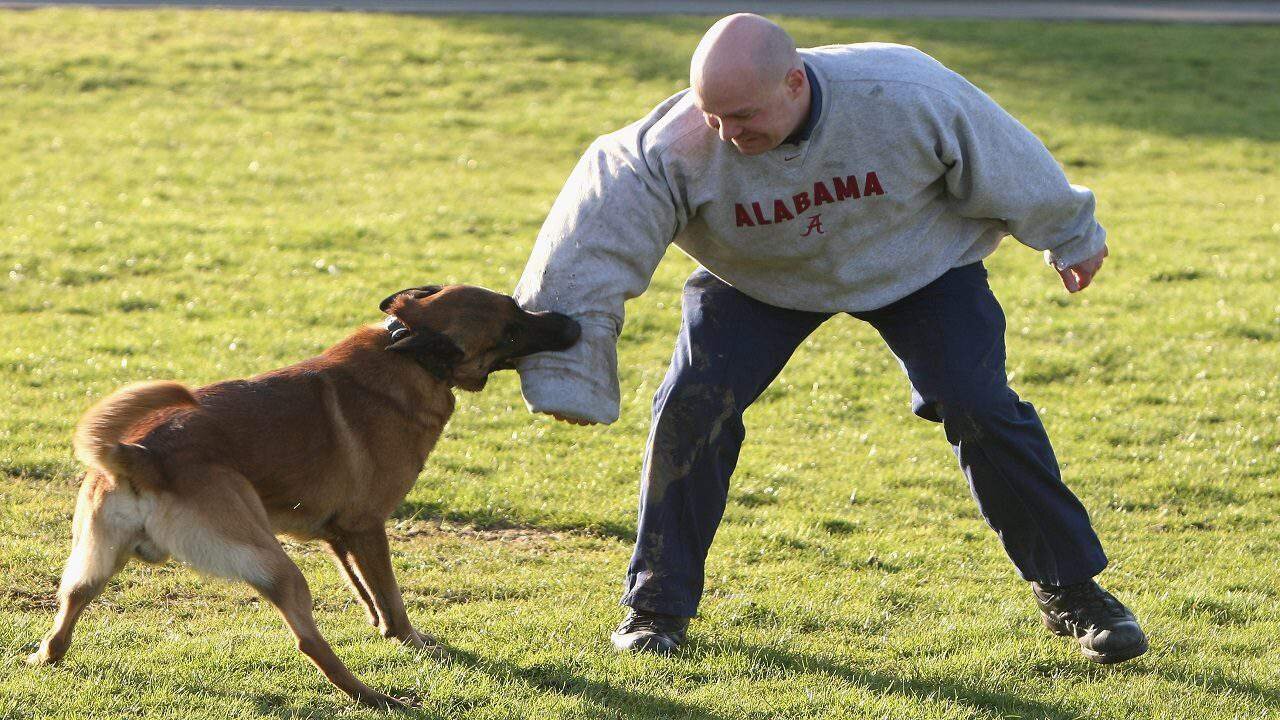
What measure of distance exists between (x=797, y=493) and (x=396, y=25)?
1422 centimetres

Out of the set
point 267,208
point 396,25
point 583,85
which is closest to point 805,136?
point 267,208

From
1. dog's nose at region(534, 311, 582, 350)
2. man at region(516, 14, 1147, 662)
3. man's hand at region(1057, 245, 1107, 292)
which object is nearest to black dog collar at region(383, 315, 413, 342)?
man at region(516, 14, 1147, 662)

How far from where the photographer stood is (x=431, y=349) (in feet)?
15.0

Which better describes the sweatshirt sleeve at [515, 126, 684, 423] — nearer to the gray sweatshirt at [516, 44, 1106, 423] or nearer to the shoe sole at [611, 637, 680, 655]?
the gray sweatshirt at [516, 44, 1106, 423]

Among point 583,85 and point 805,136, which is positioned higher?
point 805,136

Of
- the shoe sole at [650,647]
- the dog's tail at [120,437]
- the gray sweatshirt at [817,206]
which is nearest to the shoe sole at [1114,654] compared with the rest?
the gray sweatshirt at [817,206]

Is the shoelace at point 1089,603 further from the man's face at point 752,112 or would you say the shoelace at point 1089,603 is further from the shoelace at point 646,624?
the man's face at point 752,112

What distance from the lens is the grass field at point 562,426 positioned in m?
4.43

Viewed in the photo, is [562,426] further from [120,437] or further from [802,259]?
[120,437]

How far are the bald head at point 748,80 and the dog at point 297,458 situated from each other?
2.88 ft

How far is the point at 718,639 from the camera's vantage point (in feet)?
15.7

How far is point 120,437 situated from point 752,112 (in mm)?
2115

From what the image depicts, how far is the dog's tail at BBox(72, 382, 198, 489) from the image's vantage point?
3.87m

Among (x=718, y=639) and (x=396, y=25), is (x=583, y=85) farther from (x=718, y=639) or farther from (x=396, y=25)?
(x=718, y=639)
